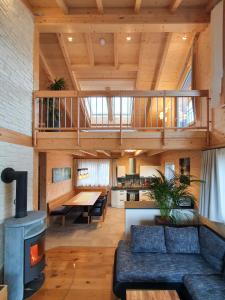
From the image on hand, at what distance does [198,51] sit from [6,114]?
4.40m

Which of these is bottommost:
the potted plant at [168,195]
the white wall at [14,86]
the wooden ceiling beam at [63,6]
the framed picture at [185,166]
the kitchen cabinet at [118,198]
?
the kitchen cabinet at [118,198]

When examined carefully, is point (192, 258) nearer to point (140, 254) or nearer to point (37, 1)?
point (140, 254)

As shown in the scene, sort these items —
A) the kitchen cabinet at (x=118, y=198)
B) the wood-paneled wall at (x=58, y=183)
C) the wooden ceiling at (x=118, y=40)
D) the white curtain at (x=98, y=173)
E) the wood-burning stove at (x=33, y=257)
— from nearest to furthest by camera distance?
the wood-burning stove at (x=33, y=257)
the wooden ceiling at (x=118, y=40)
the wood-paneled wall at (x=58, y=183)
the kitchen cabinet at (x=118, y=198)
the white curtain at (x=98, y=173)

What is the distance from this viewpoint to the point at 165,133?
4.39m

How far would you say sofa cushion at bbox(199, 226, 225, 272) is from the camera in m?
3.13

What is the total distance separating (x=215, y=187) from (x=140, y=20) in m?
3.61

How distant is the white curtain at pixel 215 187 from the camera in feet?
12.2

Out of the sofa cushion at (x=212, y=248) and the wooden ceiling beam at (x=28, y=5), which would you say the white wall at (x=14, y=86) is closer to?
the wooden ceiling beam at (x=28, y=5)

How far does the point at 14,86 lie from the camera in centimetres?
379

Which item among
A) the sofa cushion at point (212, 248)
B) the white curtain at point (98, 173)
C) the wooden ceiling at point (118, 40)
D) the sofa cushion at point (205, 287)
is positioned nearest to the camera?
the sofa cushion at point (205, 287)

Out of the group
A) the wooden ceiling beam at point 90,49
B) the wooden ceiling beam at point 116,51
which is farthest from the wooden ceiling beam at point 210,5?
the wooden ceiling beam at point 90,49

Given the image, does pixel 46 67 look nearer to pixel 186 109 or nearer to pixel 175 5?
pixel 175 5

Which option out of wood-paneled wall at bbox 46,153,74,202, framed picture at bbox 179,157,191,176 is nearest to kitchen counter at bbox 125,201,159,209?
framed picture at bbox 179,157,191,176

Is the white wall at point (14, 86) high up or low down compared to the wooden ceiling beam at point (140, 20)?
down
